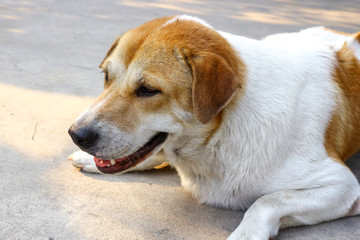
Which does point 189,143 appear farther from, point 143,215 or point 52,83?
point 52,83

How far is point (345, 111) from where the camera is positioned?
2.86 m

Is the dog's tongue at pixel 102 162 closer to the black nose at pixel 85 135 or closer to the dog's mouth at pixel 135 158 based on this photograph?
the dog's mouth at pixel 135 158

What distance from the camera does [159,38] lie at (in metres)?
2.47

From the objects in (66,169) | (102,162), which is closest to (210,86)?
(102,162)

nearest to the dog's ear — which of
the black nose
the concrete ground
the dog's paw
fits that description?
the black nose

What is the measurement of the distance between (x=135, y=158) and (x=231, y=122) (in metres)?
0.57

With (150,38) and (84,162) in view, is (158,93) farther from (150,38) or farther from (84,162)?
(84,162)

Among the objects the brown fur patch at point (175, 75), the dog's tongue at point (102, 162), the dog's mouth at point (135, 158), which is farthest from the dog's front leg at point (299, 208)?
the dog's tongue at point (102, 162)

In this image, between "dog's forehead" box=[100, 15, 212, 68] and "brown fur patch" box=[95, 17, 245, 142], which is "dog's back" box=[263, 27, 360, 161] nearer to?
"brown fur patch" box=[95, 17, 245, 142]

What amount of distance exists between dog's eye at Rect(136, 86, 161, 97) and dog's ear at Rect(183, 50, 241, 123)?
218mm

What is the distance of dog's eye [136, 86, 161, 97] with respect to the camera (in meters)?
2.41

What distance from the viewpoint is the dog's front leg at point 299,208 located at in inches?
95.3

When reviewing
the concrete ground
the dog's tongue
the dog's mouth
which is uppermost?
the dog's mouth

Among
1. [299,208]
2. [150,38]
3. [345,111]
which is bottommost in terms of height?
[299,208]
